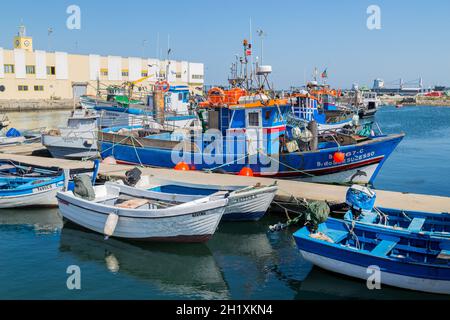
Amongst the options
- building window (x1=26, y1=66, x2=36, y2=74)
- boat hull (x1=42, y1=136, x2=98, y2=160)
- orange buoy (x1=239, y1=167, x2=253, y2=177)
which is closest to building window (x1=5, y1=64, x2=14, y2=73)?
building window (x1=26, y1=66, x2=36, y2=74)

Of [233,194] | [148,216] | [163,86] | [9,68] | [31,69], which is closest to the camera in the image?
[148,216]

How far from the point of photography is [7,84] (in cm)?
6562

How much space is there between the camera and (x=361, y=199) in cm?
1134

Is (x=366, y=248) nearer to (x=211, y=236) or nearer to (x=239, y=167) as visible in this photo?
(x=211, y=236)

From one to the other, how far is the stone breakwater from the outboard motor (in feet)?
199

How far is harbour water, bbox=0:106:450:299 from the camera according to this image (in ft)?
32.6

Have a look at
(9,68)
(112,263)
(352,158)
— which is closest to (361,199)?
(112,263)

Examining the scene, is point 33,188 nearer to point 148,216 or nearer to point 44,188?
point 44,188

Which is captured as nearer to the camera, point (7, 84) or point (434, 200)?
point (434, 200)

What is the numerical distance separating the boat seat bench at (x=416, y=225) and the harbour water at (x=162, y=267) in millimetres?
1509

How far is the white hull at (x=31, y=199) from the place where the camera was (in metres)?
15.4

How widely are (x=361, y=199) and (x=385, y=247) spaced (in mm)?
1660

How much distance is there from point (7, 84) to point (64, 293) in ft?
208
